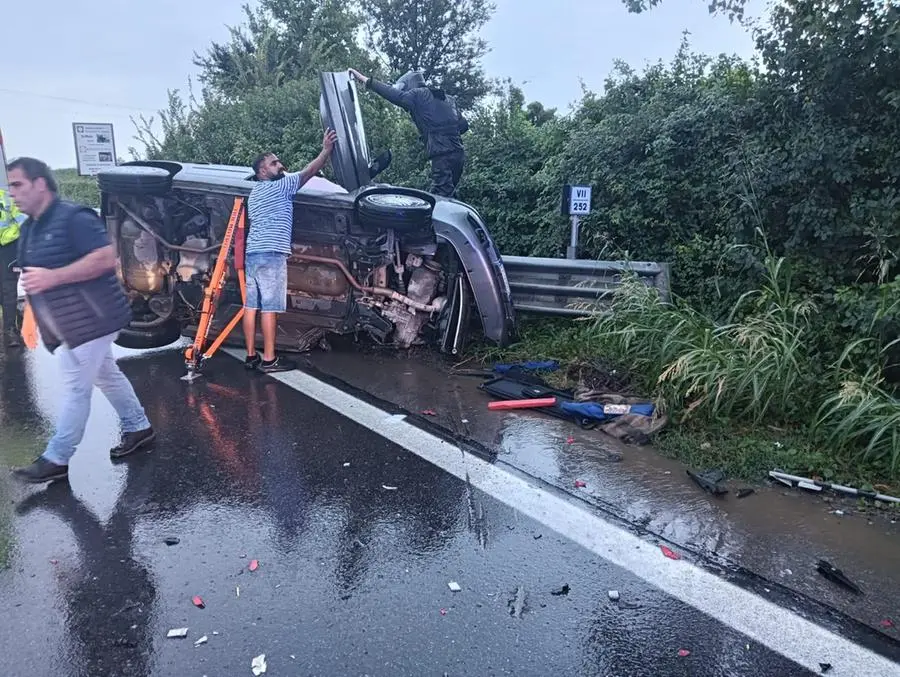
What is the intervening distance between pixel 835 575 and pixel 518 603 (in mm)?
1404

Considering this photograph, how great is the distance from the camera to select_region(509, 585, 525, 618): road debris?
2701mm

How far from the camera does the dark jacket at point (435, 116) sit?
23.6 feet

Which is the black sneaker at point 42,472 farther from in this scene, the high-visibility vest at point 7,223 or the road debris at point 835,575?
the high-visibility vest at point 7,223

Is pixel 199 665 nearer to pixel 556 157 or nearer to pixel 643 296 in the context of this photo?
pixel 643 296

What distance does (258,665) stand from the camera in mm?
2406

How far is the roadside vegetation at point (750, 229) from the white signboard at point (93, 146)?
295 inches

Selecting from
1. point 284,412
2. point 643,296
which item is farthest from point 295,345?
point 643,296

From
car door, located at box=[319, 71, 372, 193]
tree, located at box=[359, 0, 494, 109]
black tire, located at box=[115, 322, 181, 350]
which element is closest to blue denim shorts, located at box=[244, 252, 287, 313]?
car door, located at box=[319, 71, 372, 193]

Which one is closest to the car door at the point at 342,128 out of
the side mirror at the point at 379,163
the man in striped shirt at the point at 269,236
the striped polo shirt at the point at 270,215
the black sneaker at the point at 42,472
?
the side mirror at the point at 379,163

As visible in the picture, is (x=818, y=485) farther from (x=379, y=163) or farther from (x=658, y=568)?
(x=379, y=163)

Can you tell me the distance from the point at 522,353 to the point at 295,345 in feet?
7.23

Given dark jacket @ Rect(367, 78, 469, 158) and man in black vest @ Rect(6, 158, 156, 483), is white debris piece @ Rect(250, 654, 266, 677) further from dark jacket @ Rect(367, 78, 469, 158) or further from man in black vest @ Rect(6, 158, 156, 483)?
dark jacket @ Rect(367, 78, 469, 158)

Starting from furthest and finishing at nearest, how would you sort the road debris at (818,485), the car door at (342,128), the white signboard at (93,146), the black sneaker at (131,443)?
the white signboard at (93,146), the car door at (342,128), the black sneaker at (131,443), the road debris at (818,485)

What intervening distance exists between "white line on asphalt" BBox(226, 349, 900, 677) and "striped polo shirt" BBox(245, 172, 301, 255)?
1.91m
